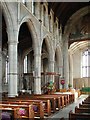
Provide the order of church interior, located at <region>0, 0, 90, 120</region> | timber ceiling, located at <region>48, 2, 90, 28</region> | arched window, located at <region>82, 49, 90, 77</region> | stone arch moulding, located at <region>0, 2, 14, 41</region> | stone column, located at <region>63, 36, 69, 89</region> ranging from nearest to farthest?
church interior, located at <region>0, 0, 90, 120</region>
stone arch moulding, located at <region>0, 2, 14, 41</region>
timber ceiling, located at <region>48, 2, 90, 28</region>
stone column, located at <region>63, 36, 69, 89</region>
arched window, located at <region>82, 49, 90, 77</region>

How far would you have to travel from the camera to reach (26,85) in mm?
28891

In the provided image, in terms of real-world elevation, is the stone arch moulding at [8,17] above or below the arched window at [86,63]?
above

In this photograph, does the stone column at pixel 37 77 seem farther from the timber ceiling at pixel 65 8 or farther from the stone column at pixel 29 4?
the timber ceiling at pixel 65 8

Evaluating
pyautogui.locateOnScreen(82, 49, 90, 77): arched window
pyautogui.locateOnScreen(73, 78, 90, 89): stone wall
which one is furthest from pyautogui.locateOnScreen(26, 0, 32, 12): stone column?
pyautogui.locateOnScreen(73, 78, 90, 89): stone wall

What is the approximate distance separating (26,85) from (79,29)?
11.5 meters

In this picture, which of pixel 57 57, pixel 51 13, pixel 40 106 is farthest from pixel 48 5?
pixel 40 106

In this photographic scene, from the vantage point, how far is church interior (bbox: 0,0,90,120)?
10039 millimetres

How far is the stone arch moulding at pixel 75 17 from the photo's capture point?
29.0m

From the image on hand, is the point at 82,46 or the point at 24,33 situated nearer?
the point at 24,33

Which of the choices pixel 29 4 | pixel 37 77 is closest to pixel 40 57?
pixel 37 77

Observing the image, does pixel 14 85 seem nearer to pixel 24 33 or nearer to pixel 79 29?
pixel 24 33

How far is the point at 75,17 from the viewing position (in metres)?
29.6

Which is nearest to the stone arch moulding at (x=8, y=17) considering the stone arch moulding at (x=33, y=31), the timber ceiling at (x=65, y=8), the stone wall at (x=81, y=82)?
the stone arch moulding at (x=33, y=31)

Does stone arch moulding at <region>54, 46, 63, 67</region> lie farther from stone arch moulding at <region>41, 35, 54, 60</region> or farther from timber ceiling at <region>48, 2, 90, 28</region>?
timber ceiling at <region>48, 2, 90, 28</region>
